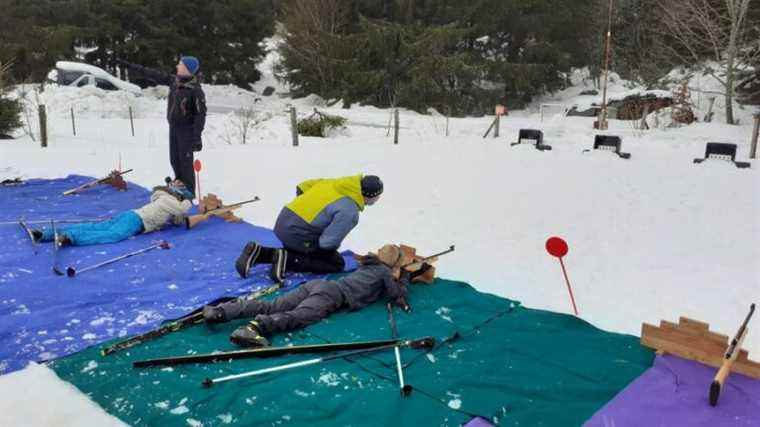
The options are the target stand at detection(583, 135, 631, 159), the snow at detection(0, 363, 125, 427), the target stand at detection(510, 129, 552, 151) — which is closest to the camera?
the snow at detection(0, 363, 125, 427)

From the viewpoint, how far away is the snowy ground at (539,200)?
399 centimetres

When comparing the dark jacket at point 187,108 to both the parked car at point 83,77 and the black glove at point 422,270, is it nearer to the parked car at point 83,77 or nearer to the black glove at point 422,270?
the black glove at point 422,270

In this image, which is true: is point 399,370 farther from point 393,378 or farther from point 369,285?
point 369,285

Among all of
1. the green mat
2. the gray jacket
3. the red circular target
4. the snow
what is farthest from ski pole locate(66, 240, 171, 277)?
the red circular target

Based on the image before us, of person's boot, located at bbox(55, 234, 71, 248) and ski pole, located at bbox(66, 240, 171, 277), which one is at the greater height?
person's boot, located at bbox(55, 234, 71, 248)

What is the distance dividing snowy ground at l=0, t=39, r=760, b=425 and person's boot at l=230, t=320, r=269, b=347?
3.02 feet

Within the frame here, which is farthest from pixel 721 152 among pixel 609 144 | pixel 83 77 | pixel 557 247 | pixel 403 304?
pixel 83 77

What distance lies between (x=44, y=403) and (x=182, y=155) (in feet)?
14.1

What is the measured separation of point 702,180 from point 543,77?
49.9ft

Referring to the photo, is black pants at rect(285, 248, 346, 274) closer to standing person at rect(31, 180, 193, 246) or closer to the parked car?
standing person at rect(31, 180, 193, 246)

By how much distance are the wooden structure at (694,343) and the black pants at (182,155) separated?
5.11 m

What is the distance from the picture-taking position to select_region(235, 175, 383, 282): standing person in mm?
3791

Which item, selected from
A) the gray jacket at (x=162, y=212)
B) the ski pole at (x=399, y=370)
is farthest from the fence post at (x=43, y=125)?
the ski pole at (x=399, y=370)

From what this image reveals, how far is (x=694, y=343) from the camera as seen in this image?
2818 mm
